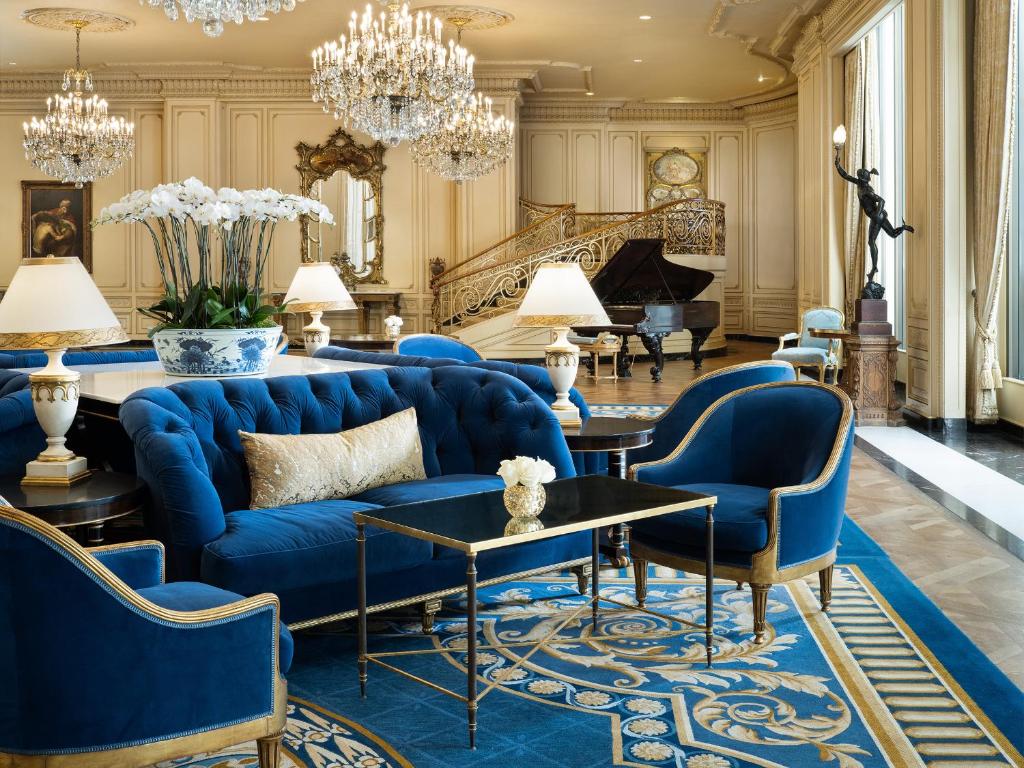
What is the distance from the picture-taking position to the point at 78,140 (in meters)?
11.6

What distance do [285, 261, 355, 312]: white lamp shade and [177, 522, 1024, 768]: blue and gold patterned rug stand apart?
3169 millimetres

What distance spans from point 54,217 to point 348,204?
4130 mm

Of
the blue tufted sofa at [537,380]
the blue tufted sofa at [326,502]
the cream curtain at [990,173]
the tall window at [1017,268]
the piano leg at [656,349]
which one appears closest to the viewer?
the blue tufted sofa at [326,502]

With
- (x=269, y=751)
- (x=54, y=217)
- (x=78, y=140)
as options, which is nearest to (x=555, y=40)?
(x=78, y=140)

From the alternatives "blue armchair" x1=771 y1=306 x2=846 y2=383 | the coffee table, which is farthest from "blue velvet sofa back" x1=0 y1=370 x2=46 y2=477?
"blue armchair" x1=771 y1=306 x2=846 y2=383

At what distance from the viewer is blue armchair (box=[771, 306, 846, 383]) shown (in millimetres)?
9742

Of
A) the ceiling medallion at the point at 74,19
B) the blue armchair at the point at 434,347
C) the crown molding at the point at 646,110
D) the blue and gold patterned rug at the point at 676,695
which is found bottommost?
the blue and gold patterned rug at the point at 676,695

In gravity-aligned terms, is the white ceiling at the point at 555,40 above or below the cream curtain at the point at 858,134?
above

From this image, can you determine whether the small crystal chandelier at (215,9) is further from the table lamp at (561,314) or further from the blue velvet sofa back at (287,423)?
the blue velvet sofa back at (287,423)

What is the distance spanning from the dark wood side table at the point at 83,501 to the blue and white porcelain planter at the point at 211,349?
3.42 feet

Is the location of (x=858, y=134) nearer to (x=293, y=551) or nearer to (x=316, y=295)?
(x=316, y=295)

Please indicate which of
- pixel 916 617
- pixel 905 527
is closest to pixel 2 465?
pixel 916 617

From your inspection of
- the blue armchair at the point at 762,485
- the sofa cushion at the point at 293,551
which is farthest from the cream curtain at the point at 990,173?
the sofa cushion at the point at 293,551

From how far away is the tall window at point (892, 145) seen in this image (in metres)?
10.5
